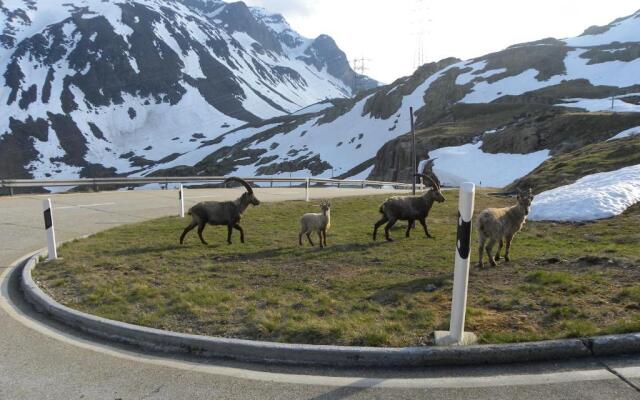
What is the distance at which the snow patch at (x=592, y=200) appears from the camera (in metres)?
14.5

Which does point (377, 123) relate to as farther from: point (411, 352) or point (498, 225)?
point (411, 352)

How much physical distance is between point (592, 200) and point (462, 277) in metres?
12.7

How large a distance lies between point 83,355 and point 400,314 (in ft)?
13.1

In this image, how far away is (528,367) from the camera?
15.4ft

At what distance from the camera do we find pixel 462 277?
203 inches

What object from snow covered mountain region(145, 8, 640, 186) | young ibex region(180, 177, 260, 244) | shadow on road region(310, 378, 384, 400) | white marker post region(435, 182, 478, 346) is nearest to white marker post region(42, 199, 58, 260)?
young ibex region(180, 177, 260, 244)

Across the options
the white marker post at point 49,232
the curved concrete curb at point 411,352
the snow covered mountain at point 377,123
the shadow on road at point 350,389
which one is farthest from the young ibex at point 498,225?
the snow covered mountain at point 377,123

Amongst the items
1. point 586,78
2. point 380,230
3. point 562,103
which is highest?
point 586,78

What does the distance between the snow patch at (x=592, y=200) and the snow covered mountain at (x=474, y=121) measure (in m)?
33.1

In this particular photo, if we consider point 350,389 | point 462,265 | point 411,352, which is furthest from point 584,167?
point 350,389

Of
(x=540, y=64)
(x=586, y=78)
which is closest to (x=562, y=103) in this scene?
(x=586, y=78)

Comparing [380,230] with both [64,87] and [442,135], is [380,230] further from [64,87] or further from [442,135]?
[64,87]

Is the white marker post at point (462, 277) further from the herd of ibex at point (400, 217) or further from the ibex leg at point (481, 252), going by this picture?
the herd of ibex at point (400, 217)

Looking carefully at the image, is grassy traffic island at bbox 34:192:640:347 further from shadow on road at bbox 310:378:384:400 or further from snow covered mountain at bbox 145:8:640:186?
snow covered mountain at bbox 145:8:640:186
